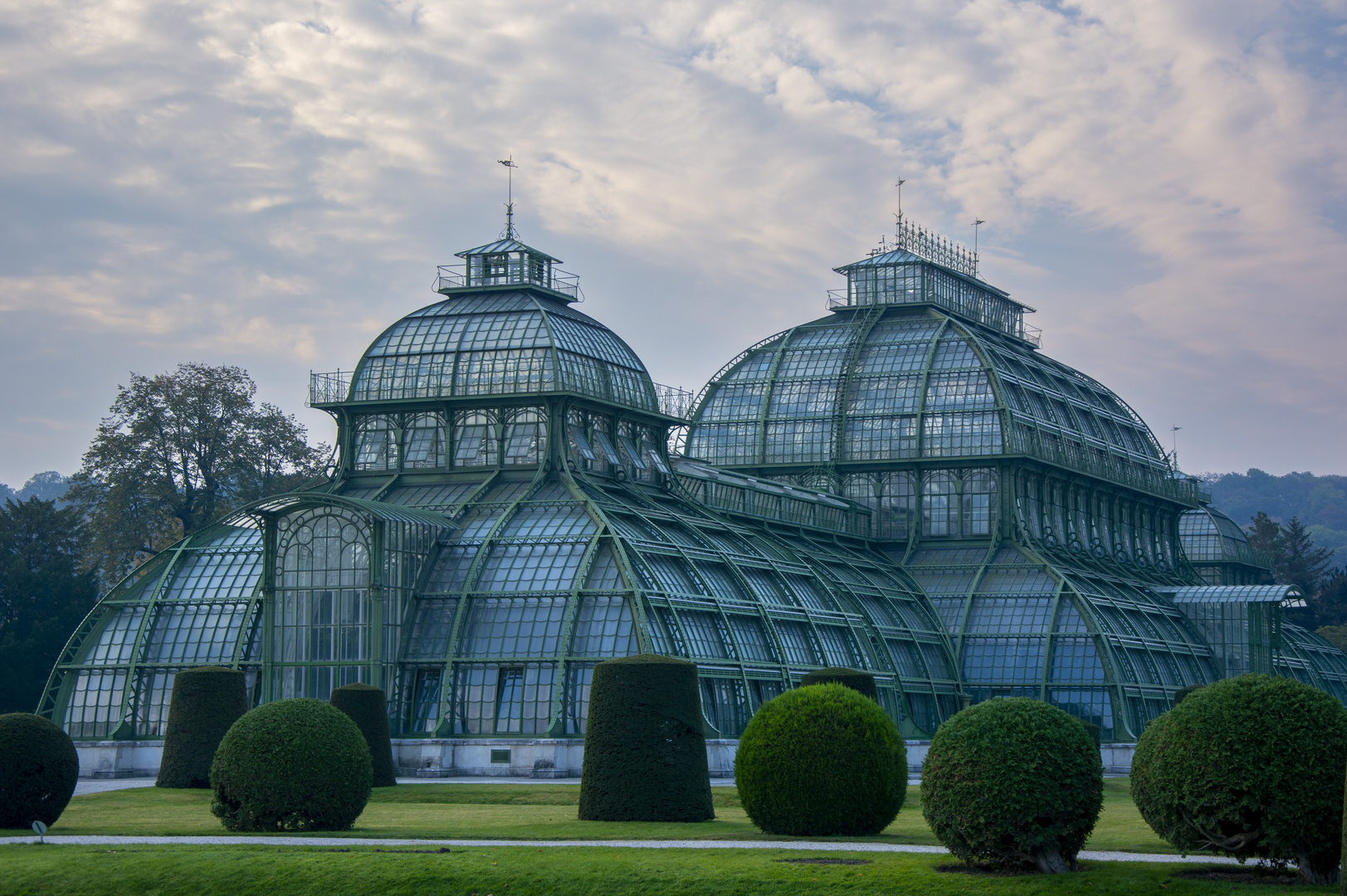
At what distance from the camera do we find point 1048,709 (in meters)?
32.8

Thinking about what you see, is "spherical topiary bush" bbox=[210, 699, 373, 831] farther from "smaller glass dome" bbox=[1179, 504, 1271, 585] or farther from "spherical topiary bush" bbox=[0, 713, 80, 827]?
"smaller glass dome" bbox=[1179, 504, 1271, 585]

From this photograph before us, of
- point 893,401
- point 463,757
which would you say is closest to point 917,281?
point 893,401

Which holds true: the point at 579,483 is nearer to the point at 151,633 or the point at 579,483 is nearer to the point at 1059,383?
the point at 151,633

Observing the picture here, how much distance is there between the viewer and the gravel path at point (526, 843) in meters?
34.9

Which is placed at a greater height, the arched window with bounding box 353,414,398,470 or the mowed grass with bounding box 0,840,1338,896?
the arched window with bounding box 353,414,398,470

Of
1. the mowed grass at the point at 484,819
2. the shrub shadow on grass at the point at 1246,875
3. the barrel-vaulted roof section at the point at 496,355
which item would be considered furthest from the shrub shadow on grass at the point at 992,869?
the barrel-vaulted roof section at the point at 496,355

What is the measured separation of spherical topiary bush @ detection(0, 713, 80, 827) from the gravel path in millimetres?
2401

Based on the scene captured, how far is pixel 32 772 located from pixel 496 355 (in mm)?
34322

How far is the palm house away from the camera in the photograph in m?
62.2

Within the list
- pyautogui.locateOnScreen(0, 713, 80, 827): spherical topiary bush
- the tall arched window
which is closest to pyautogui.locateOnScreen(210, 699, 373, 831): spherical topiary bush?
pyautogui.locateOnScreen(0, 713, 80, 827): spherical topiary bush

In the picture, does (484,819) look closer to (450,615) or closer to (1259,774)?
(450,615)

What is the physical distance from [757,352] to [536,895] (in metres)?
69.0

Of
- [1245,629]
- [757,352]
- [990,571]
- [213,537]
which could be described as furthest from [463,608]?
Result: [1245,629]

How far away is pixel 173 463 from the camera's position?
9538cm
